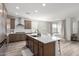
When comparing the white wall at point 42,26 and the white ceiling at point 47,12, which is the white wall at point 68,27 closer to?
the white ceiling at point 47,12

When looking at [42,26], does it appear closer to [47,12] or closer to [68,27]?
[47,12]

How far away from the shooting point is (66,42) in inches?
76.7

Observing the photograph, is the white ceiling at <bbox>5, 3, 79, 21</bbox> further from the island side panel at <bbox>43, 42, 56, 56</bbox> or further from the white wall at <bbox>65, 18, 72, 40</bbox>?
the island side panel at <bbox>43, 42, 56, 56</bbox>

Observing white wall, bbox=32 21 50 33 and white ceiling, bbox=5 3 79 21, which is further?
white wall, bbox=32 21 50 33

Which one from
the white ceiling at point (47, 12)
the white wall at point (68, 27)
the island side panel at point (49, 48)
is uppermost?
the white ceiling at point (47, 12)

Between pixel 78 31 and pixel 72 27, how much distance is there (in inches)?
6.2

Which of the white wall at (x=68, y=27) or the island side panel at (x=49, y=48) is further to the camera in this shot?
the white wall at (x=68, y=27)

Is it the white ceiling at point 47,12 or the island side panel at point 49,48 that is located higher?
the white ceiling at point 47,12

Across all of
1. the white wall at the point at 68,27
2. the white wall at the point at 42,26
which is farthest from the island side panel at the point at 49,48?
the white wall at the point at 68,27

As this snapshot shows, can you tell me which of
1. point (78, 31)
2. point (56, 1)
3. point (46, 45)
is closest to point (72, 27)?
point (78, 31)

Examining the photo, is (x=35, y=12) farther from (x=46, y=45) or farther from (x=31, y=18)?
(x=46, y=45)

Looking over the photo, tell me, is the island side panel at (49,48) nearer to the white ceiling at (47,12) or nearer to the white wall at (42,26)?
the white wall at (42,26)

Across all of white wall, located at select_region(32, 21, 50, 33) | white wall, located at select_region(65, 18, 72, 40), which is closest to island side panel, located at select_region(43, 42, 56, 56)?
white wall, located at select_region(32, 21, 50, 33)

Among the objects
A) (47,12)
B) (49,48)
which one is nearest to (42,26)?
(47,12)
